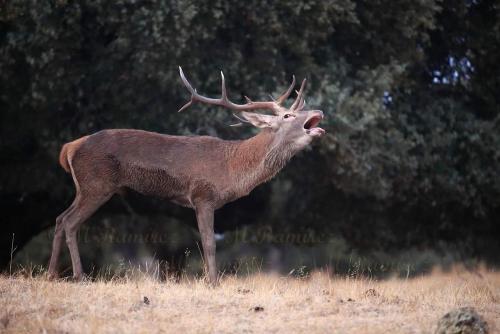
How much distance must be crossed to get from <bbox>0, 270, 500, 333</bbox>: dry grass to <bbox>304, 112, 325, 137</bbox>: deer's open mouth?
5.32 ft

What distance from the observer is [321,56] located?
14.7 metres

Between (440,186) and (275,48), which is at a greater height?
(275,48)

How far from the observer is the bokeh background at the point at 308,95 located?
1284 cm

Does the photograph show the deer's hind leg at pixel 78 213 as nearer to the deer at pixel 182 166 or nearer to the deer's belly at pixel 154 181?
the deer at pixel 182 166

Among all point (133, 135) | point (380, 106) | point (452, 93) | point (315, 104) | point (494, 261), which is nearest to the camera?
point (133, 135)

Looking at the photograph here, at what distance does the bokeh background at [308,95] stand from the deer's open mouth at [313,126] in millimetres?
3204

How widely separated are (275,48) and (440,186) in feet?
13.4

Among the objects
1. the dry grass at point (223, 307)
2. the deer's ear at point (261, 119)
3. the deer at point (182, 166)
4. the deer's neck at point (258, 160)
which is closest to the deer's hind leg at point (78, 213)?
the deer at point (182, 166)

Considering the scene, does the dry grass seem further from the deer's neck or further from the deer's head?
the deer's head

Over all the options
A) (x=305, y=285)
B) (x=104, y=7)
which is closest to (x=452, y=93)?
(x=104, y=7)

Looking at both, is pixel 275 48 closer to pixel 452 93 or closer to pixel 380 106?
pixel 380 106

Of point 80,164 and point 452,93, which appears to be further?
point 452,93

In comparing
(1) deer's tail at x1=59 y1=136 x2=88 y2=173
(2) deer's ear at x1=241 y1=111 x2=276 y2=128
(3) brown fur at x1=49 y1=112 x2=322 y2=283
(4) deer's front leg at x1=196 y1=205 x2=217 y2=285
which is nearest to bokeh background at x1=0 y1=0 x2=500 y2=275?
(1) deer's tail at x1=59 y1=136 x2=88 y2=173

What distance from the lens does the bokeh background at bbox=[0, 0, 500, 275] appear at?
12.8 meters
